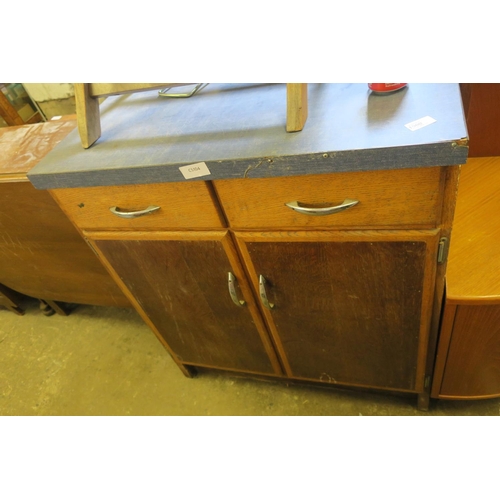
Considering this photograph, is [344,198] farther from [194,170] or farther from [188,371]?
[188,371]

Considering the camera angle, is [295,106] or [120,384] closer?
[295,106]

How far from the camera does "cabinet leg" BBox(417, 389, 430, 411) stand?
0.98 metres

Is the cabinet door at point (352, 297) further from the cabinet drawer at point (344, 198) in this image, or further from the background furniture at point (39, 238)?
the background furniture at point (39, 238)

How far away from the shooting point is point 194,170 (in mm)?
591

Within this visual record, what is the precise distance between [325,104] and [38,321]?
1645 millimetres

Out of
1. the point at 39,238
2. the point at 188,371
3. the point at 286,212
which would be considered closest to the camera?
the point at 286,212

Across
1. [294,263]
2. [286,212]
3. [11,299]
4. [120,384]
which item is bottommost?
[120,384]

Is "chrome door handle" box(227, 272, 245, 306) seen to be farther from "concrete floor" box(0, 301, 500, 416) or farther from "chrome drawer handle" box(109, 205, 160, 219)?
"concrete floor" box(0, 301, 500, 416)

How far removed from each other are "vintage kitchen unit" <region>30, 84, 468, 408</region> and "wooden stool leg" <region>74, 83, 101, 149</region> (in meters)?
0.02

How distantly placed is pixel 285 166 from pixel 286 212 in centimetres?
11

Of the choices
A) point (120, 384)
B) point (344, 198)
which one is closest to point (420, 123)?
point (344, 198)

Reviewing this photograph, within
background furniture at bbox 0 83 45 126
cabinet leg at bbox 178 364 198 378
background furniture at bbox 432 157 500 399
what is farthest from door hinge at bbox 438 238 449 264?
background furniture at bbox 0 83 45 126

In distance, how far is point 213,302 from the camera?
88cm

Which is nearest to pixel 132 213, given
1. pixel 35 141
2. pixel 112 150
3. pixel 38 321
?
pixel 112 150
